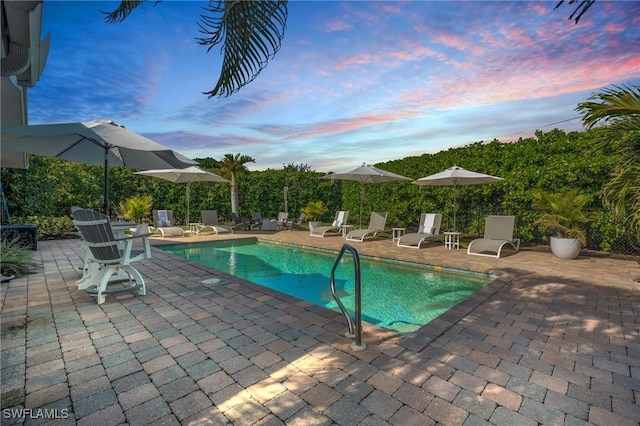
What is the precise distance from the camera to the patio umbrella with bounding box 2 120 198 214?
3.84 metres

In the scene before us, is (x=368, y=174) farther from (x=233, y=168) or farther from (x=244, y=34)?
(x=244, y=34)

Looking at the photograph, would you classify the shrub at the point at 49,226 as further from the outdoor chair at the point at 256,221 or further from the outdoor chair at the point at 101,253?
the outdoor chair at the point at 101,253

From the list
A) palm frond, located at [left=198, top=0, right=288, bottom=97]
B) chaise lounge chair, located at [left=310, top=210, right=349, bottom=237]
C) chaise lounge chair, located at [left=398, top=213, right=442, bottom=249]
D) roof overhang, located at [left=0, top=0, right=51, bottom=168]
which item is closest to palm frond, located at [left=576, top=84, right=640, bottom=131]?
chaise lounge chair, located at [left=398, top=213, right=442, bottom=249]

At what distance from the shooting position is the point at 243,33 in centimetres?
204

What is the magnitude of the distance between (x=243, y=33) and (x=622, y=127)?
6621 mm

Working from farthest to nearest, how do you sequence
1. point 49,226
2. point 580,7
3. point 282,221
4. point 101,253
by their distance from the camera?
point 282,221
point 49,226
point 101,253
point 580,7

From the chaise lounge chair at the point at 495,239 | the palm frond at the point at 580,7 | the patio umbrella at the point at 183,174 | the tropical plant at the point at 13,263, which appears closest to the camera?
the palm frond at the point at 580,7

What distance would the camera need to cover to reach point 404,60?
767 cm

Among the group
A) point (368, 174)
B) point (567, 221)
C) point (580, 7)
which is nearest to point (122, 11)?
point (580, 7)

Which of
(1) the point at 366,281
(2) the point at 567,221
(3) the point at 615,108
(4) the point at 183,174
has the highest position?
(3) the point at 615,108

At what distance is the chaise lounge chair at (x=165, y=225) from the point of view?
11.8 m

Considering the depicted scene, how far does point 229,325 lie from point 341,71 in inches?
254

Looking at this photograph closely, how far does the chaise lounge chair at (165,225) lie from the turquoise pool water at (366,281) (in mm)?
2050

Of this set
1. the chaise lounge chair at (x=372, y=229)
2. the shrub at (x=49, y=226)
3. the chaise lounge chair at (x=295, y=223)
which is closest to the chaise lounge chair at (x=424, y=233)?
the chaise lounge chair at (x=372, y=229)
